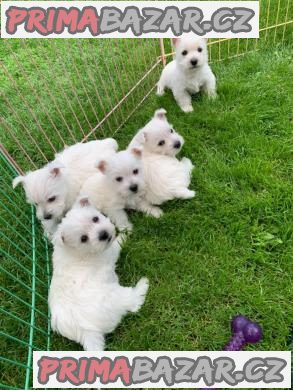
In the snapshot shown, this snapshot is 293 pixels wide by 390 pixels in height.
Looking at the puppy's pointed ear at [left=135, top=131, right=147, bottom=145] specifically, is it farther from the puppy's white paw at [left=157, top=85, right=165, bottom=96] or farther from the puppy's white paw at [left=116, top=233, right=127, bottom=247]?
the puppy's white paw at [left=157, top=85, right=165, bottom=96]

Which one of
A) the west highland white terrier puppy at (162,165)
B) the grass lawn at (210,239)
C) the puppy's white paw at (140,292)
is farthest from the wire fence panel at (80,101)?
the puppy's white paw at (140,292)

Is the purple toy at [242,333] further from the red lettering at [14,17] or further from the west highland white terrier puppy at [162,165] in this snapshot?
the red lettering at [14,17]

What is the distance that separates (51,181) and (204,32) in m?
1.77

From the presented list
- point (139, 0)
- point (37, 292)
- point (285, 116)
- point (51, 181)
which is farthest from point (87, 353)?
point (139, 0)

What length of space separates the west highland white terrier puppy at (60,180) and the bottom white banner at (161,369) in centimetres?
80

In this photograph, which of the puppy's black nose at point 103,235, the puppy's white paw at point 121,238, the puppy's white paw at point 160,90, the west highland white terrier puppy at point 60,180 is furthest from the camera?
the puppy's white paw at point 160,90

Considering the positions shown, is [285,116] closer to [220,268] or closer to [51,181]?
[220,268]

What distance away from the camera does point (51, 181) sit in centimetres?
254

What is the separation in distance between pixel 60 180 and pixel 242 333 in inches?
53.3

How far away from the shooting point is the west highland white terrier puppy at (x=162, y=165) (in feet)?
8.87

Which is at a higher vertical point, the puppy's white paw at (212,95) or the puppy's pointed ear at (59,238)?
the puppy's pointed ear at (59,238)

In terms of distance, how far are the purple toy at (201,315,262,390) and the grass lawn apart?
0.06 metres

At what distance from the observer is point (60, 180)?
2574mm

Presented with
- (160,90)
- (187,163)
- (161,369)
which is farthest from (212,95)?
(161,369)
